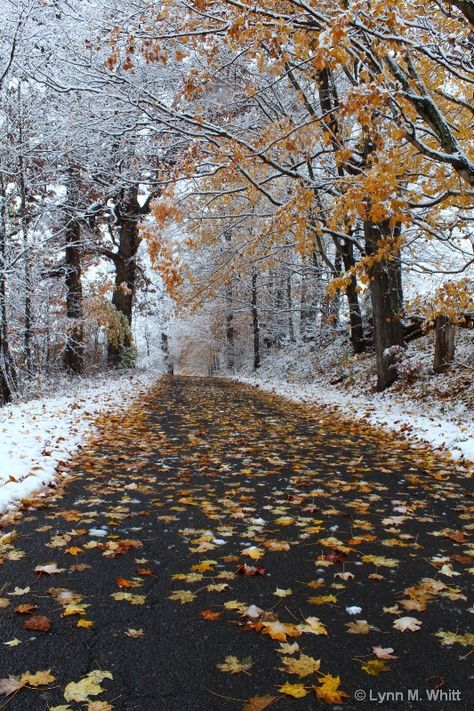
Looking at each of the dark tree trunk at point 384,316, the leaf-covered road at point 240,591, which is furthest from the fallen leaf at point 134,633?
the dark tree trunk at point 384,316

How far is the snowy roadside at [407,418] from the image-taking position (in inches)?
273

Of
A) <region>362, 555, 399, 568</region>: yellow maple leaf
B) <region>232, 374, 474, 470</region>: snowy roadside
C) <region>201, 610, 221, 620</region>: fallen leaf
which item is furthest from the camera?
<region>232, 374, 474, 470</region>: snowy roadside

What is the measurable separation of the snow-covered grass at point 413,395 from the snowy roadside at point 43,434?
4.95 meters

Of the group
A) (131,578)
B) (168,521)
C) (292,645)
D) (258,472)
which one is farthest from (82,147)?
(292,645)

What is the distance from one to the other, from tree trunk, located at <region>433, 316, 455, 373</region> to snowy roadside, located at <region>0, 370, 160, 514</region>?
6991mm

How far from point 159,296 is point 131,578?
30963 mm

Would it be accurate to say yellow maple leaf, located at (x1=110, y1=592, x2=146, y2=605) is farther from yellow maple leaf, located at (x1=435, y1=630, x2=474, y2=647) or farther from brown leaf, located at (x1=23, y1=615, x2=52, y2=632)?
yellow maple leaf, located at (x1=435, y1=630, x2=474, y2=647)

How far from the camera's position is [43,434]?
724cm

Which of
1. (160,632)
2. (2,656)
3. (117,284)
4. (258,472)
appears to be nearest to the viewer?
(2,656)

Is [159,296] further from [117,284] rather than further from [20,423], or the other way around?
[20,423]

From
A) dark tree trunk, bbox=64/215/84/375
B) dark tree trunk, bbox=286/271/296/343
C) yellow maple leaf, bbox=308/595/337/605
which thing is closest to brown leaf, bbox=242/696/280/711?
yellow maple leaf, bbox=308/595/337/605

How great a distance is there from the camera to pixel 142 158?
12.5 metres

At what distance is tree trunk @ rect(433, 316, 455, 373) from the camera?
10.7m

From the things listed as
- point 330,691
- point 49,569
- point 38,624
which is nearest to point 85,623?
point 38,624
